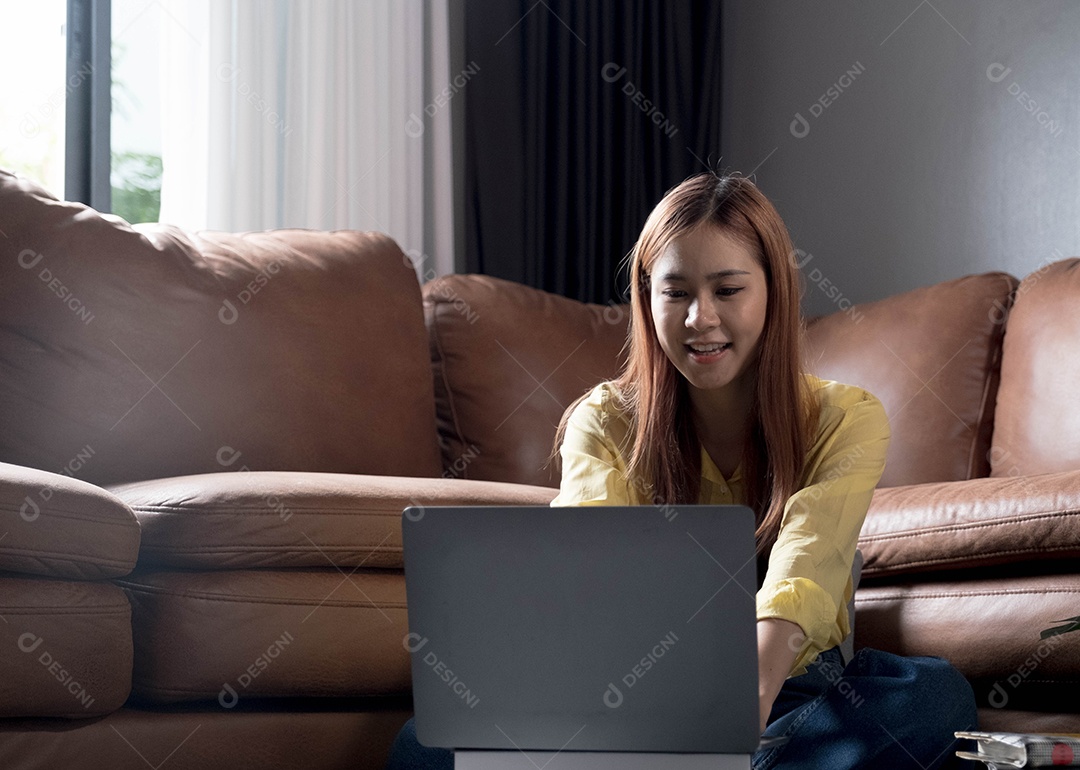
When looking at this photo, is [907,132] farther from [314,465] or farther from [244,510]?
[244,510]

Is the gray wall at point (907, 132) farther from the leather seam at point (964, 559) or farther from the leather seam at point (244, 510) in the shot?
the leather seam at point (244, 510)

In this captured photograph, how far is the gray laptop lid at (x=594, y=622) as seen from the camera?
94 centimetres

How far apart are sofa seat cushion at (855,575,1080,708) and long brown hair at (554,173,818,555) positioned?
0.28 m

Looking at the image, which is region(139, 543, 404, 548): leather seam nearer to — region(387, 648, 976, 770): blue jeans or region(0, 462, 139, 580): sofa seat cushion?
region(0, 462, 139, 580): sofa seat cushion

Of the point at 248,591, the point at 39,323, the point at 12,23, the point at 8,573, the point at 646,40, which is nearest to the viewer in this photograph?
the point at 8,573

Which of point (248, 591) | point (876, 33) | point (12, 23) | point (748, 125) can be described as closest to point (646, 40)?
point (748, 125)

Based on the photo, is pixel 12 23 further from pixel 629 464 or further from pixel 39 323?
pixel 629 464

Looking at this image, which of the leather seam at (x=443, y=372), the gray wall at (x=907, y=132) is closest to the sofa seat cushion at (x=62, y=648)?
the leather seam at (x=443, y=372)

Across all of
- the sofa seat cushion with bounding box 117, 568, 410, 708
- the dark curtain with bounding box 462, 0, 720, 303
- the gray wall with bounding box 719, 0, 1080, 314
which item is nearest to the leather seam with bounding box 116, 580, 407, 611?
the sofa seat cushion with bounding box 117, 568, 410, 708

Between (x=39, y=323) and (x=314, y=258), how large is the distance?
55cm

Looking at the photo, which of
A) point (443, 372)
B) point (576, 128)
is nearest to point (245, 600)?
point (443, 372)

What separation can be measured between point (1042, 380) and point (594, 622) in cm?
137

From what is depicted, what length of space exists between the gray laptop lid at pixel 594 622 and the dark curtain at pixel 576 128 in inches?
81.0

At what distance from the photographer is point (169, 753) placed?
1.45 m
